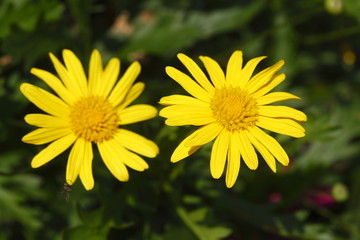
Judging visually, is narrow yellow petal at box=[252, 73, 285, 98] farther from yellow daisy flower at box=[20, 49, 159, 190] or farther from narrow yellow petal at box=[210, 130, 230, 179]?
yellow daisy flower at box=[20, 49, 159, 190]

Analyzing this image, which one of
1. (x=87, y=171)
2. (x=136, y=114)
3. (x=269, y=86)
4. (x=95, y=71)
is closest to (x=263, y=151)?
(x=269, y=86)

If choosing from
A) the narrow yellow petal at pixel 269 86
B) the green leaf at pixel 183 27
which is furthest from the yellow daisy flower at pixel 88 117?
the green leaf at pixel 183 27

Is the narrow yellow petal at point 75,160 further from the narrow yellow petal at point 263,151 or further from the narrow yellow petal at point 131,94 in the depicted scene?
the narrow yellow petal at point 263,151

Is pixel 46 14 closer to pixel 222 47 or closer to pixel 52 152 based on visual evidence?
pixel 52 152

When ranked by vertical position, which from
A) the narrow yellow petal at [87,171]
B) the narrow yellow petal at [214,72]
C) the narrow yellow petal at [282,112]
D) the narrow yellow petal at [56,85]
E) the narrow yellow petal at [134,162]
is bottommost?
the narrow yellow petal at [87,171]

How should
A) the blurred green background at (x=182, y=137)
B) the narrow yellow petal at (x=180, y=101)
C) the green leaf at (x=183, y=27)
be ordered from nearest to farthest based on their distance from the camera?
the narrow yellow petal at (x=180, y=101), the blurred green background at (x=182, y=137), the green leaf at (x=183, y=27)

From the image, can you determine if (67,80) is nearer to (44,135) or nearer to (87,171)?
(44,135)
